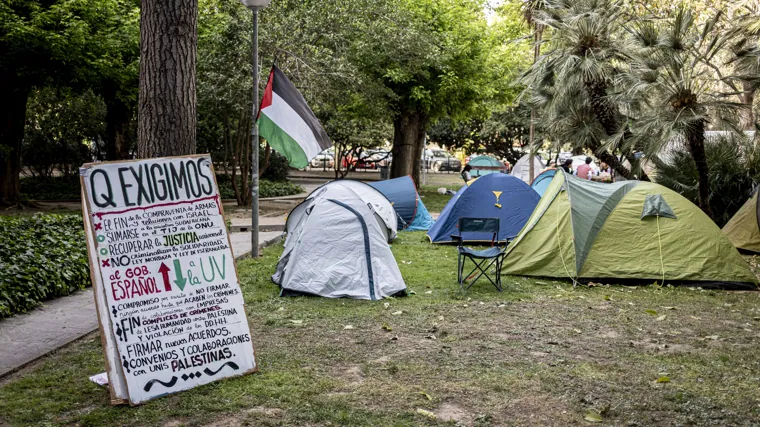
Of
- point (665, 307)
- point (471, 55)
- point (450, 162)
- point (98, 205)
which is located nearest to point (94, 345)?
point (98, 205)

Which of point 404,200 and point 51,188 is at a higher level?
point 51,188

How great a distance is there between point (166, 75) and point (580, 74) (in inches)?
305

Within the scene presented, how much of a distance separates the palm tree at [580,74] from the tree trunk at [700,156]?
113 cm

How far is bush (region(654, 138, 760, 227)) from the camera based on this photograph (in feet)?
45.3

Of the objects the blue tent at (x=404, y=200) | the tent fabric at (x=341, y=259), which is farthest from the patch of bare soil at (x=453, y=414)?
the blue tent at (x=404, y=200)

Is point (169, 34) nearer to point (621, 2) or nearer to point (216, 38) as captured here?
point (621, 2)

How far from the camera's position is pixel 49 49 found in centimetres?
1502

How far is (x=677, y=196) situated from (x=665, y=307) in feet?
8.30

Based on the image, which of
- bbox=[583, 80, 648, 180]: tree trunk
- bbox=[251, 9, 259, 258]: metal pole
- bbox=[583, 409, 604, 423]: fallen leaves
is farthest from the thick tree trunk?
bbox=[583, 80, 648, 180]: tree trunk

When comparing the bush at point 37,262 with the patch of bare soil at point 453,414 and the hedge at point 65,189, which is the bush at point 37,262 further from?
the hedge at point 65,189

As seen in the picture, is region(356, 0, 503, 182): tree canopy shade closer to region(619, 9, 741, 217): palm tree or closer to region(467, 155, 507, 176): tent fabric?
region(467, 155, 507, 176): tent fabric

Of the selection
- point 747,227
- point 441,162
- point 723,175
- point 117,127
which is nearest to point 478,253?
point 747,227

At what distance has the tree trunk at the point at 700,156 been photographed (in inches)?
411

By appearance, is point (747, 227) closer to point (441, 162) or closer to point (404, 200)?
point (404, 200)
